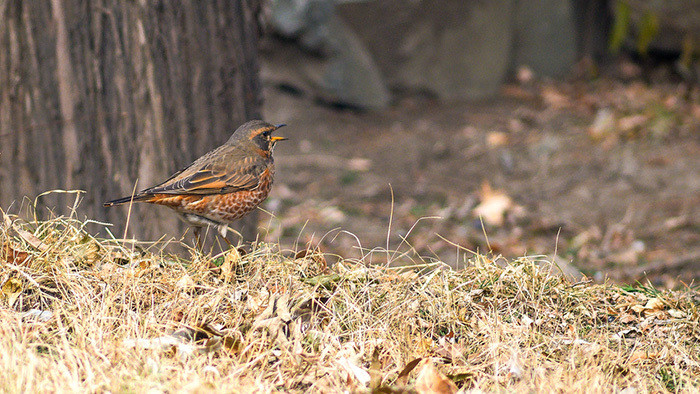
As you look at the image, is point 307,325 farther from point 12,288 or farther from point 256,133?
point 12,288

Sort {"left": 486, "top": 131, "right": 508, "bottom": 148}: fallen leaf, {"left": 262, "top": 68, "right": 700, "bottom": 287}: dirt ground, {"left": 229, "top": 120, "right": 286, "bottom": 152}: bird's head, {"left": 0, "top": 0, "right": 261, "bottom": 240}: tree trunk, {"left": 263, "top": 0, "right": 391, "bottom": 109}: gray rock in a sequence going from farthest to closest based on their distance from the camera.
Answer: {"left": 263, "top": 0, "right": 391, "bottom": 109}: gray rock < {"left": 486, "top": 131, "right": 508, "bottom": 148}: fallen leaf < {"left": 262, "top": 68, "right": 700, "bottom": 287}: dirt ground < {"left": 0, "top": 0, "right": 261, "bottom": 240}: tree trunk < {"left": 229, "top": 120, "right": 286, "bottom": 152}: bird's head

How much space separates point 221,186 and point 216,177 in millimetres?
64

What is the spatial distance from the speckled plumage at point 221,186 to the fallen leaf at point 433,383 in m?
1.28

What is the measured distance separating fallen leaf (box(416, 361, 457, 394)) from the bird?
1283mm

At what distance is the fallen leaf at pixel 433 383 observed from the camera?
2750mm

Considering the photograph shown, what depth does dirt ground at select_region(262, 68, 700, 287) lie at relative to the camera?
6090 mm

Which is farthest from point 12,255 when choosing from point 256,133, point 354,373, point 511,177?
point 511,177

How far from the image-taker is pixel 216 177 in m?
3.55

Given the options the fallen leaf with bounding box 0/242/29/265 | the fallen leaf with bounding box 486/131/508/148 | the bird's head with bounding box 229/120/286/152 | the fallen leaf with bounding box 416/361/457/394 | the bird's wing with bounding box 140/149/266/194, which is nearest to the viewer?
the fallen leaf with bounding box 416/361/457/394

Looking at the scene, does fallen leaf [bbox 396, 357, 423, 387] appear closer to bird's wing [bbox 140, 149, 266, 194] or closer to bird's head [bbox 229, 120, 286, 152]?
bird's wing [bbox 140, 149, 266, 194]

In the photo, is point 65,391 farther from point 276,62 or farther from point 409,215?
point 276,62

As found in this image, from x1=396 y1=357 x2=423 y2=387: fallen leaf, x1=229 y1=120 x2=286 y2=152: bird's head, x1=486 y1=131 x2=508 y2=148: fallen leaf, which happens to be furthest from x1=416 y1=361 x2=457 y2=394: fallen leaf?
x1=486 y1=131 x2=508 y2=148: fallen leaf

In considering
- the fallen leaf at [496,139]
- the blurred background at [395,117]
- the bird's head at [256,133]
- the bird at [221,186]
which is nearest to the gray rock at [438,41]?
the blurred background at [395,117]

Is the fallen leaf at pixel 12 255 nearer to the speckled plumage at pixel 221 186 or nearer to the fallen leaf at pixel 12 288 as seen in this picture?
the fallen leaf at pixel 12 288
